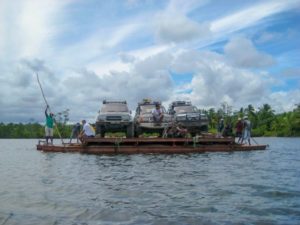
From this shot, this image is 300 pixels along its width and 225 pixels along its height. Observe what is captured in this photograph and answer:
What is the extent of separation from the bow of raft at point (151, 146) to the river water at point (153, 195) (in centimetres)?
612

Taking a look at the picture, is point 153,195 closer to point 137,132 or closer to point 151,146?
point 151,146

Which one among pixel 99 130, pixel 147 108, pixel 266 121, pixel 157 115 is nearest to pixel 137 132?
pixel 157 115

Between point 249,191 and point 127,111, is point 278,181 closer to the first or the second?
point 249,191

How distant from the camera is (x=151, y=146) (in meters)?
21.2

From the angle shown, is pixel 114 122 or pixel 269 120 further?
pixel 269 120

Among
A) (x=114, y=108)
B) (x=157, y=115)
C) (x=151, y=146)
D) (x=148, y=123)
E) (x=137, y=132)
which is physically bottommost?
(x=151, y=146)

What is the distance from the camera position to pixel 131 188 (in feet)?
34.0

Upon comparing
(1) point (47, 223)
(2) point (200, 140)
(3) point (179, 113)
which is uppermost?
(3) point (179, 113)

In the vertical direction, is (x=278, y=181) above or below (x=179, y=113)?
below

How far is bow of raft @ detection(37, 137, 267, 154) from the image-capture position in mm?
21062

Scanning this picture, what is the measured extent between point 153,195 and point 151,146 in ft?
38.9

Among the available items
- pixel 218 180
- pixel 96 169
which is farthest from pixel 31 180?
pixel 218 180

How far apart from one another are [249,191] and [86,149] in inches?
494

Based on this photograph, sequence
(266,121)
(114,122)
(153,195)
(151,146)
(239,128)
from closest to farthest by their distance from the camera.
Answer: (153,195) → (151,146) → (114,122) → (239,128) → (266,121)
